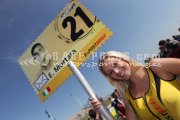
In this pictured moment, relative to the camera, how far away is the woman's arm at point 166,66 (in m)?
3.30

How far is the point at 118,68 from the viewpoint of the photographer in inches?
145

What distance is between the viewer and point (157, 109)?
3.42m

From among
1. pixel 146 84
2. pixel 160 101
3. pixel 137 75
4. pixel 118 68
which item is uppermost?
pixel 118 68

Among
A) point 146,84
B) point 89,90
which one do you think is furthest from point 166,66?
point 89,90

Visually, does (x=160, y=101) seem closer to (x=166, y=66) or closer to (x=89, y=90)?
(x=166, y=66)

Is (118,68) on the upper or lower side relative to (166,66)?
upper

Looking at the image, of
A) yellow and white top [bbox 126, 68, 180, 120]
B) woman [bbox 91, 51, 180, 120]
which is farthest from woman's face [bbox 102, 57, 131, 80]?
yellow and white top [bbox 126, 68, 180, 120]

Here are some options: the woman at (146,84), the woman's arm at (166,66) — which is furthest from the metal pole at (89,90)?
the woman's arm at (166,66)

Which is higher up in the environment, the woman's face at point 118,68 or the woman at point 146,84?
the woman's face at point 118,68

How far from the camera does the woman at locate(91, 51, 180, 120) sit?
11.0 feet

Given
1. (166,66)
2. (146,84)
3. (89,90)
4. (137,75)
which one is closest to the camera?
(166,66)

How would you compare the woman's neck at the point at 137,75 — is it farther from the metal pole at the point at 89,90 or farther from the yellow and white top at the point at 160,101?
the metal pole at the point at 89,90

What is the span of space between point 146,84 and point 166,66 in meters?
0.33

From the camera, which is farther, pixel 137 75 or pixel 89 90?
pixel 89 90
